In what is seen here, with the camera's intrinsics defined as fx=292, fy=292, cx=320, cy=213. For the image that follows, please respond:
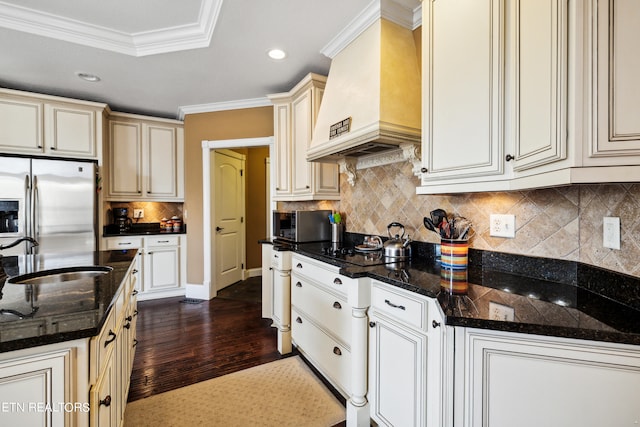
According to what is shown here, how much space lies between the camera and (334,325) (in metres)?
1.87

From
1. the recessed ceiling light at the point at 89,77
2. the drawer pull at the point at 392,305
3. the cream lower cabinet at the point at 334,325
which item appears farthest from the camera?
the recessed ceiling light at the point at 89,77

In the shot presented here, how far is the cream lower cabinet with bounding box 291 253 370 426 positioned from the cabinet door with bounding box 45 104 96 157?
2997mm

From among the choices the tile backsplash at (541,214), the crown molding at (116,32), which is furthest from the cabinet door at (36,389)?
the crown molding at (116,32)

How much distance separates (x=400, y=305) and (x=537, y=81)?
1061 millimetres

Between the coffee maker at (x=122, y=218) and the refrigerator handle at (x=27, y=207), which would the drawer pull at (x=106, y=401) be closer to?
the refrigerator handle at (x=27, y=207)

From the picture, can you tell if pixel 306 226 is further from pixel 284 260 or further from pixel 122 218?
pixel 122 218

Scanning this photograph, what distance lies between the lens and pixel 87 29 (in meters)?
2.35

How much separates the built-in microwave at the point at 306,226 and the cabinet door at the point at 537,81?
1.83 metres

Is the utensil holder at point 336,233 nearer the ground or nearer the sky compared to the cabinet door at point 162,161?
nearer the ground

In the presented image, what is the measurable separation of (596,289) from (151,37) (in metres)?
3.36

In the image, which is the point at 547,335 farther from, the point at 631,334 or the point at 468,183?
the point at 468,183

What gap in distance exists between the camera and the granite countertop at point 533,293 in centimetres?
92

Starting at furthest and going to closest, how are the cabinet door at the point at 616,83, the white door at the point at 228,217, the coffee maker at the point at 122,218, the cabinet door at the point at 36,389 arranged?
1. the white door at the point at 228,217
2. the coffee maker at the point at 122,218
3. the cabinet door at the point at 616,83
4. the cabinet door at the point at 36,389

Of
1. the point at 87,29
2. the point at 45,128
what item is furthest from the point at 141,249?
the point at 87,29
